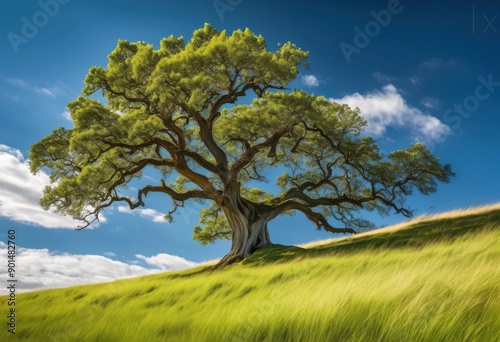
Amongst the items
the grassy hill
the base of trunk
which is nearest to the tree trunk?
the base of trunk

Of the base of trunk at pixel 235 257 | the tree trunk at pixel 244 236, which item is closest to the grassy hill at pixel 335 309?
the base of trunk at pixel 235 257

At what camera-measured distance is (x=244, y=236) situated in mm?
20344

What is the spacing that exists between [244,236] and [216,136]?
5037 millimetres

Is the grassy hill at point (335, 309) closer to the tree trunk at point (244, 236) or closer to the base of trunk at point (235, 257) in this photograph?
the base of trunk at point (235, 257)

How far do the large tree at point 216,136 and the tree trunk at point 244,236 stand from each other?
5cm

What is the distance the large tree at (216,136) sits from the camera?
17.9 meters

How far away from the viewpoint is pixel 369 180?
21.8m

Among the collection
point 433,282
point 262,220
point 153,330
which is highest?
point 262,220

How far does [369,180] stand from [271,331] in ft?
57.7

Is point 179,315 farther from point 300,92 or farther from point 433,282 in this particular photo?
point 300,92

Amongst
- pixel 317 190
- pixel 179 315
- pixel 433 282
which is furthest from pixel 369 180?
pixel 433 282

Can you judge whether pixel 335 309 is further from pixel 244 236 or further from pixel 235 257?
pixel 244 236

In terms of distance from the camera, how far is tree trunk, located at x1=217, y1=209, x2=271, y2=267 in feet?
65.8

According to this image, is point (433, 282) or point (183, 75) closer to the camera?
point (433, 282)
